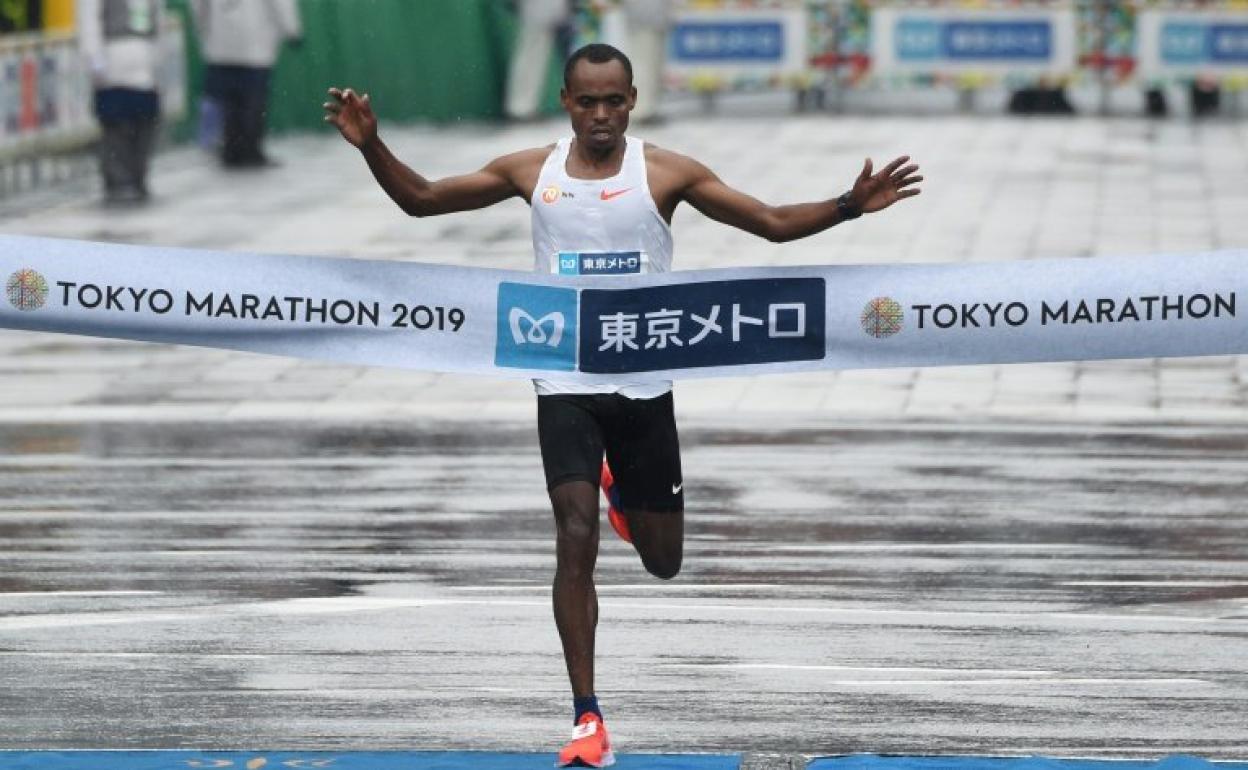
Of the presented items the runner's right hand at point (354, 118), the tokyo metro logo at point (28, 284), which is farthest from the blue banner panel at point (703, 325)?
the tokyo metro logo at point (28, 284)

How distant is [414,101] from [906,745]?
910 inches

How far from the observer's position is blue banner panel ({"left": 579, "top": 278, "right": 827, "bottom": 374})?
798 cm

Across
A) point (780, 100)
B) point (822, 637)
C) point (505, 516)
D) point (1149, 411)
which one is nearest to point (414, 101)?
point (780, 100)

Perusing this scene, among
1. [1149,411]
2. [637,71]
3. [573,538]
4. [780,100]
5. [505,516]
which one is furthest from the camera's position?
[780,100]

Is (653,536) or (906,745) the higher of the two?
(653,536)

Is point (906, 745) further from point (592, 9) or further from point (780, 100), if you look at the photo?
point (780, 100)

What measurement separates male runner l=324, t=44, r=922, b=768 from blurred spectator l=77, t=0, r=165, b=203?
16.0 m

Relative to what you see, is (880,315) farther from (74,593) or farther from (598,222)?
(74,593)

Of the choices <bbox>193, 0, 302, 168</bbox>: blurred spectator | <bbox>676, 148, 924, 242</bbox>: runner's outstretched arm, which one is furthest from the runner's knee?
<bbox>193, 0, 302, 168</bbox>: blurred spectator

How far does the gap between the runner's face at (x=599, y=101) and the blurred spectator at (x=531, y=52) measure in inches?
893

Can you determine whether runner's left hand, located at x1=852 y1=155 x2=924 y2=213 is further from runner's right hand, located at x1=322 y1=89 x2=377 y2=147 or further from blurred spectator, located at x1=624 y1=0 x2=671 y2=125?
blurred spectator, located at x1=624 y1=0 x2=671 y2=125

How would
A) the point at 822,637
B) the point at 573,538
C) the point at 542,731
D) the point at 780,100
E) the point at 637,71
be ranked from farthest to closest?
the point at 780,100, the point at 637,71, the point at 822,637, the point at 542,731, the point at 573,538

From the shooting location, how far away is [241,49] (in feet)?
85.6

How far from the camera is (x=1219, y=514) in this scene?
1181cm
